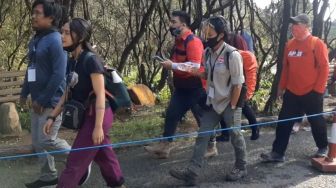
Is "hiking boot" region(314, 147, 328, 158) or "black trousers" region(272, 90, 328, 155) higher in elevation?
"black trousers" region(272, 90, 328, 155)

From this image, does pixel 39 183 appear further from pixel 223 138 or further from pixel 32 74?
pixel 223 138

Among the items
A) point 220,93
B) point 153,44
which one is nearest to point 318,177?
point 220,93

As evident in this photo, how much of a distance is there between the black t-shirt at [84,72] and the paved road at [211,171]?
1289 millimetres

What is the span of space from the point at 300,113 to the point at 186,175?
1695 millimetres

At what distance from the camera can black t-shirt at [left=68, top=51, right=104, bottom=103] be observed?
3832 millimetres

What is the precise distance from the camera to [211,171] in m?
5.32

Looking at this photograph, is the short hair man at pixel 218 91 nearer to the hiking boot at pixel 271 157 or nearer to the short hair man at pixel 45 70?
the hiking boot at pixel 271 157

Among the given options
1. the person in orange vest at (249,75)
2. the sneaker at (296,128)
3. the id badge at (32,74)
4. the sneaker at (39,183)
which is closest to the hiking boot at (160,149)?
the person in orange vest at (249,75)

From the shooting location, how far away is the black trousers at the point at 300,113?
5.42 meters

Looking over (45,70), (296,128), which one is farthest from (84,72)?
(296,128)

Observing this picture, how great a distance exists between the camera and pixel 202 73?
4973 millimetres

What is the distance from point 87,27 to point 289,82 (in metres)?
2.67

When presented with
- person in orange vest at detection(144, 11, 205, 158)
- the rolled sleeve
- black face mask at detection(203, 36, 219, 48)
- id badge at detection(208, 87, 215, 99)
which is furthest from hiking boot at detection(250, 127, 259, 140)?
black face mask at detection(203, 36, 219, 48)

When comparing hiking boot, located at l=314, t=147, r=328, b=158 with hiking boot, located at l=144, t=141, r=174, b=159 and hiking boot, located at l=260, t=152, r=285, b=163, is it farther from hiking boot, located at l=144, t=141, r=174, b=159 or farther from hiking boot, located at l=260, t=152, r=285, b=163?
hiking boot, located at l=144, t=141, r=174, b=159
